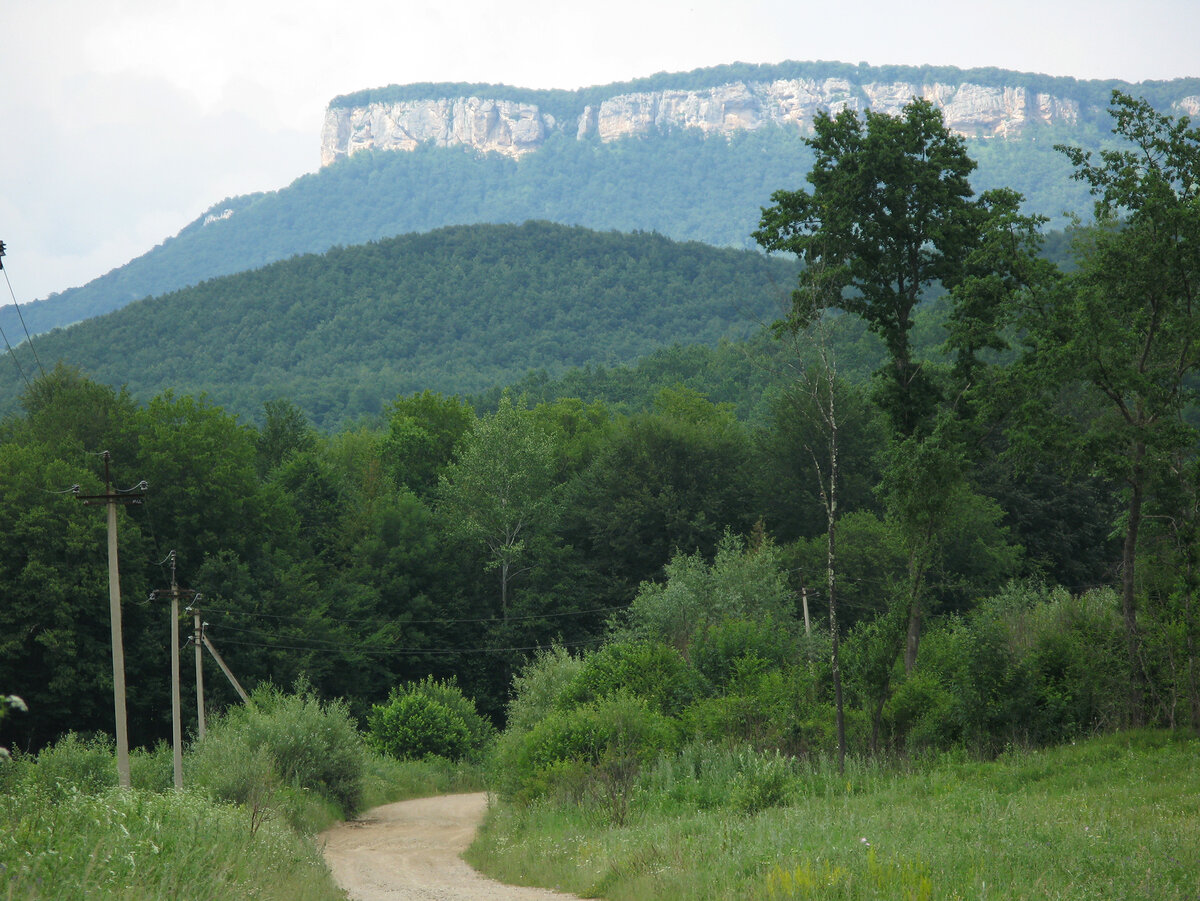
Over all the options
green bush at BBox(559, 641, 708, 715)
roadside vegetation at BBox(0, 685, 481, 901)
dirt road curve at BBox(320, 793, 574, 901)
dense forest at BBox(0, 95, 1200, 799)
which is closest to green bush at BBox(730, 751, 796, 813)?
Answer: dense forest at BBox(0, 95, 1200, 799)

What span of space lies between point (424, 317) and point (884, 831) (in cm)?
10713

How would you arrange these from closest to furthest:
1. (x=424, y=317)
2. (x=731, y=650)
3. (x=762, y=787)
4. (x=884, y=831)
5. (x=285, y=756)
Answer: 1. (x=884, y=831)
2. (x=762, y=787)
3. (x=285, y=756)
4. (x=731, y=650)
5. (x=424, y=317)

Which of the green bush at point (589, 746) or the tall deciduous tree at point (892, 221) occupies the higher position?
the tall deciduous tree at point (892, 221)

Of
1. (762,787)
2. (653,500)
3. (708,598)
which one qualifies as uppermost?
(653,500)

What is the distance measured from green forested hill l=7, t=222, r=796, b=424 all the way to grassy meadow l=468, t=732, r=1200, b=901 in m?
74.1

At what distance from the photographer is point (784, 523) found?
176 feet

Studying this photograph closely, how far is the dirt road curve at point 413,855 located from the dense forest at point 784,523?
2.69 m

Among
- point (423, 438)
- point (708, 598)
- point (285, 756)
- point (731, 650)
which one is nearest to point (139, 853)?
point (285, 756)

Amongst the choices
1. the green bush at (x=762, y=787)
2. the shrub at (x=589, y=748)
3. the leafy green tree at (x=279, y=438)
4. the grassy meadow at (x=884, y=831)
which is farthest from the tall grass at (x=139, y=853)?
the leafy green tree at (x=279, y=438)

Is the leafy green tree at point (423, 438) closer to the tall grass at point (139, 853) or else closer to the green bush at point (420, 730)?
the green bush at point (420, 730)

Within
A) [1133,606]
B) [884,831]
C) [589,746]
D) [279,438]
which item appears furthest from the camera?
[279,438]

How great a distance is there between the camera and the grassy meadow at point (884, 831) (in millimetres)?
10469

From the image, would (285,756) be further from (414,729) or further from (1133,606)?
(1133,606)

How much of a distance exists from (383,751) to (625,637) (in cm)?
1087
